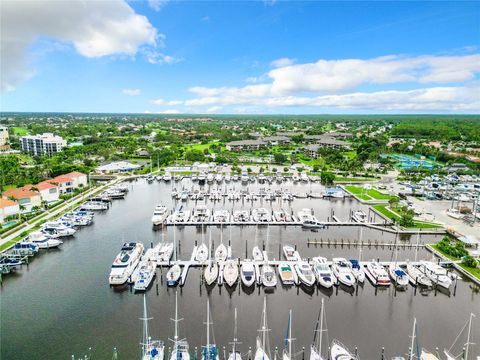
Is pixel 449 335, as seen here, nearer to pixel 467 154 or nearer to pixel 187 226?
pixel 187 226

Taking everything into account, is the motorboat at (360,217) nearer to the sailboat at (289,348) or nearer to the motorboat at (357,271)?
the motorboat at (357,271)

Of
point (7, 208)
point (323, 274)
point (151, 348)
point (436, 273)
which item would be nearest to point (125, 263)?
point (151, 348)

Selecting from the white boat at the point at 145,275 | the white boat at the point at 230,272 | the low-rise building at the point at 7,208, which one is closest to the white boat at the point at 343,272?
the white boat at the point at 230,272

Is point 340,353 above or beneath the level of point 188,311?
above

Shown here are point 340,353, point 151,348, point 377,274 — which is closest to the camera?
point 151,348

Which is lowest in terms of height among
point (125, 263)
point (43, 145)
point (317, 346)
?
point (317, 346)

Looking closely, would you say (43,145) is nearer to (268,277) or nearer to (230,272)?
(230,272)
